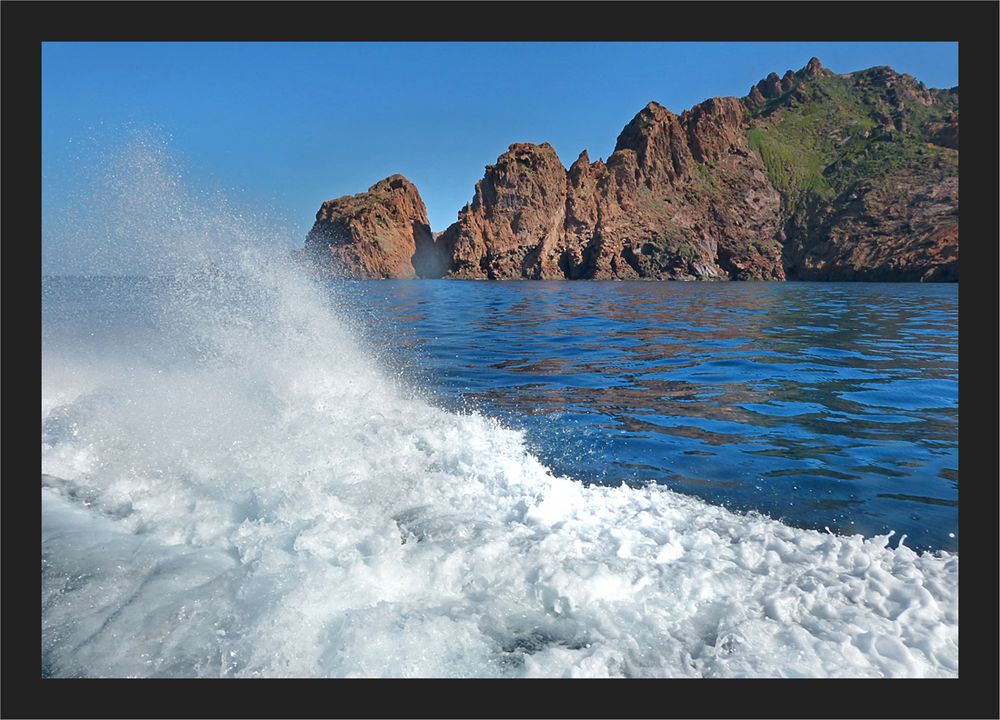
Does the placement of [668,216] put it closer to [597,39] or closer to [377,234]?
[377,234]

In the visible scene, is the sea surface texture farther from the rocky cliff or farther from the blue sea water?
the rocky cliff

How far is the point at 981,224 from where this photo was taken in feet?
14.1

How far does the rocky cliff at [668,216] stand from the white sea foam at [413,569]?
129 metres

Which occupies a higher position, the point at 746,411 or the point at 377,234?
the point at 377,234

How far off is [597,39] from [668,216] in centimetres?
16425

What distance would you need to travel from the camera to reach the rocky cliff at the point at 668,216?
138 meters

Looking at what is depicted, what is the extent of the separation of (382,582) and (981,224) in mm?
5599

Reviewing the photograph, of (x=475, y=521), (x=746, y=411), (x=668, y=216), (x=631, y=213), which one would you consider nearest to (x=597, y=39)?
(x=475, y=521)

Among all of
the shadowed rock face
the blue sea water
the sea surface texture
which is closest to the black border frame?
the sea surface texture

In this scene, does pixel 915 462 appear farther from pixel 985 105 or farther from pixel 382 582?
pixel 382 582

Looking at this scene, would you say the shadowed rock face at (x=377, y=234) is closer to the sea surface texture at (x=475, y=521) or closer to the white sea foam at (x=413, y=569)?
the sea surface texture at (x=475, y=521)

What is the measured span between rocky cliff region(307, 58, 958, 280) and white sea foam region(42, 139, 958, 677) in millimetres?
129462

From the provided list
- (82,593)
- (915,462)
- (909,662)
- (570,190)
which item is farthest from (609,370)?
(570,190)

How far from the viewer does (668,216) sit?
156m
